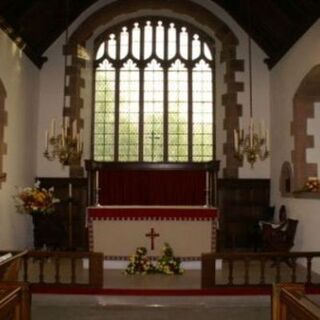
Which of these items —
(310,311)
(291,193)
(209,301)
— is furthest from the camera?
(291,193)

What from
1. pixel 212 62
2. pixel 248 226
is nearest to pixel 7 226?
pixel 248 226

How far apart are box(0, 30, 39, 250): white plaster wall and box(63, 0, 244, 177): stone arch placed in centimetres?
77

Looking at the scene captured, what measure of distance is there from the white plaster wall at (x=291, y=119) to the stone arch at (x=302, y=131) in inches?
4.7

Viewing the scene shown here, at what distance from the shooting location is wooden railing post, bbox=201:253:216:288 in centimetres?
620

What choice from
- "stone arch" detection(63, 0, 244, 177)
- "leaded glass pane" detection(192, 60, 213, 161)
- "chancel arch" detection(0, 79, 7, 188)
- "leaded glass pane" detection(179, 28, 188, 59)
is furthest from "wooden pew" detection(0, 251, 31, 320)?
"leaded glass pane" detection(179, 28, 188, 59)

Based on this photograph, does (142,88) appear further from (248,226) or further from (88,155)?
(248,226)

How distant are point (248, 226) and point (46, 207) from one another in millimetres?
3990

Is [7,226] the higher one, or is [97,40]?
[97,40]

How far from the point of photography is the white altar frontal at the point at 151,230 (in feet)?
25.3

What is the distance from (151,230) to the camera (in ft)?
25.4

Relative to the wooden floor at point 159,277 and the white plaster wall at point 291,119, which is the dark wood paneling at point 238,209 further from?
the wooden floor at point 159,277

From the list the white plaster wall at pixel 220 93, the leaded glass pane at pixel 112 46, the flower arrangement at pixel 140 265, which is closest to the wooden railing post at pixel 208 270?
the flower arrangement at pixel 140 265

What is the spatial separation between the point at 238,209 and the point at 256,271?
7.83 ft

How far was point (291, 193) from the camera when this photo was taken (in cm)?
884
